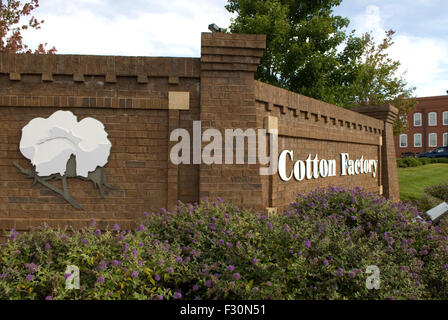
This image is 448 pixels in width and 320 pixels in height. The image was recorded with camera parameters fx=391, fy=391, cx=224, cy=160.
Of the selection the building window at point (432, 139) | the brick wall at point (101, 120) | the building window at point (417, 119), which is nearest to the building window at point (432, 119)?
the building window at point (417, 119)

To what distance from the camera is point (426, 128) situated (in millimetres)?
57625

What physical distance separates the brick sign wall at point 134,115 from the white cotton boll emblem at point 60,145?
161 mm

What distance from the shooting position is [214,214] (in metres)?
5.54

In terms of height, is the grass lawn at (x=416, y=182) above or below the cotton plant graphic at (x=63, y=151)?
below

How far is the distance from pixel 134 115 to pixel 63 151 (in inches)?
58.9

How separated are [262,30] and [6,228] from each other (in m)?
14.8

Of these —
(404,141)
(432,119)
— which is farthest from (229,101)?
(404,141)

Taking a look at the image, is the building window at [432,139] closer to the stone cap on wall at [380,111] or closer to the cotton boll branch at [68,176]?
the stone cap on wall at [380,111]

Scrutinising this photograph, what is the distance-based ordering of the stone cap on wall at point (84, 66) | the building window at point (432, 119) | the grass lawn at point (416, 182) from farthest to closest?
the building window at point (432, 119) < the grass lawn at point (416, 182) < the stone cap on wall at point (84, 66)

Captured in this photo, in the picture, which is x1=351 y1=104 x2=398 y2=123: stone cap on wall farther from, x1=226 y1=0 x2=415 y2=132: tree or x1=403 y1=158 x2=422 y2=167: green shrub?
x1=403 y1=158 x2=422 y2=167: green shrub

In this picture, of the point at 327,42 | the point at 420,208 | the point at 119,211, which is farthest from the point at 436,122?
the point at 119,211

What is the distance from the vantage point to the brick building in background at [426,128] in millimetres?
56188

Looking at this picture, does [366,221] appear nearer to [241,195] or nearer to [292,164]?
[241,195]

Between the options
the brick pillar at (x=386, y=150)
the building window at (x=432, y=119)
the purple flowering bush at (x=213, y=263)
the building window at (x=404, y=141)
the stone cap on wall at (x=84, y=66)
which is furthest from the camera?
the building window at (x=404, y=141)
